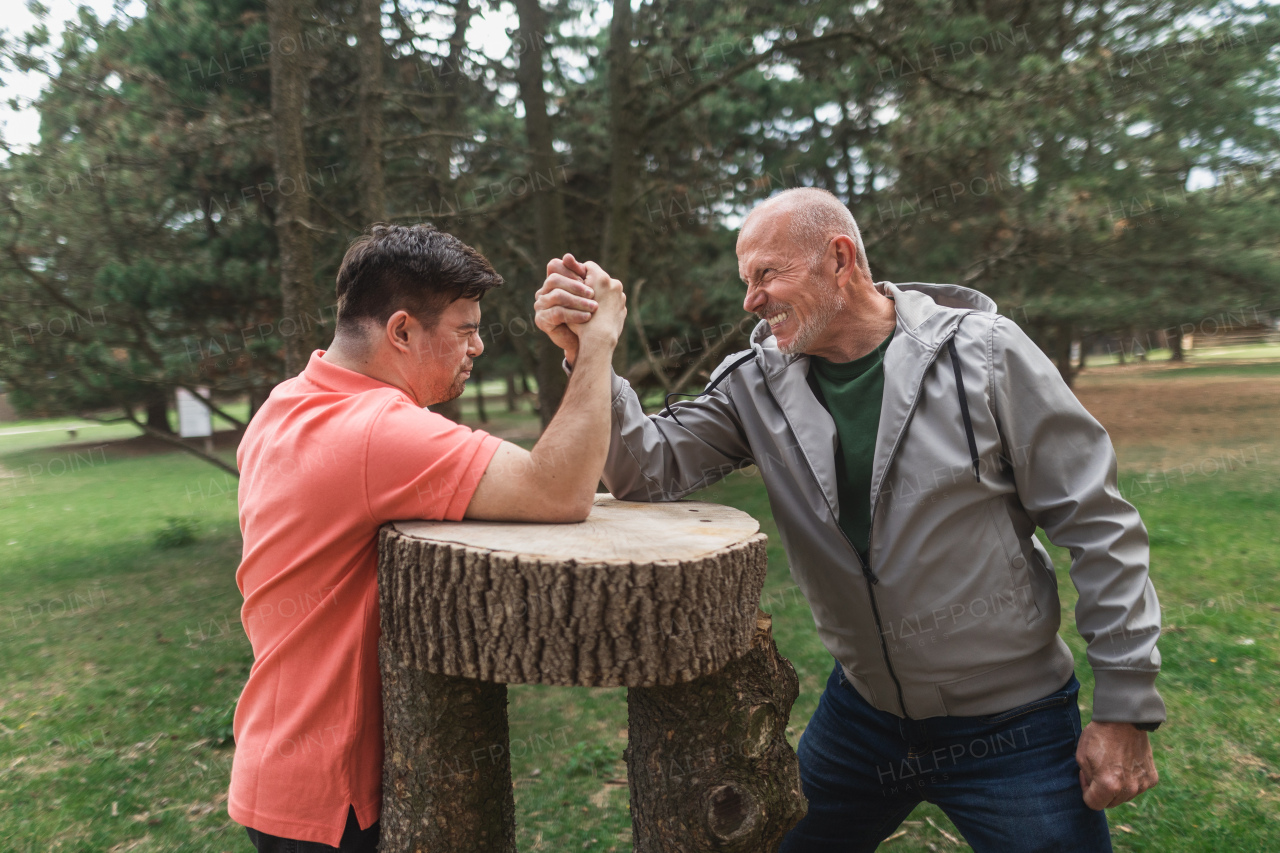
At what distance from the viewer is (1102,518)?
6.02 feet

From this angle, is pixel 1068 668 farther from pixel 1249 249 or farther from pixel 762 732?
pixel 1249 249

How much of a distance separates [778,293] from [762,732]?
3.86 ft

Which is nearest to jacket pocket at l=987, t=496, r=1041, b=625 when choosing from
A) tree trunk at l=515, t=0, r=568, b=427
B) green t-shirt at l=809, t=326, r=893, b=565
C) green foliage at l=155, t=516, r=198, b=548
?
green t-shirt at l=809, t=326, r=893, b=565

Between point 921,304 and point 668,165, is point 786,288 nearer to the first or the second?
point 921,304

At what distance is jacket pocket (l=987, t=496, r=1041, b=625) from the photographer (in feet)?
6.43

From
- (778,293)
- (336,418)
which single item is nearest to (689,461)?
(778,293)

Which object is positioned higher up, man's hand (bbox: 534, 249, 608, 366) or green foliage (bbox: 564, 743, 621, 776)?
man's hand (bbox: 534, 249, 608, 366)

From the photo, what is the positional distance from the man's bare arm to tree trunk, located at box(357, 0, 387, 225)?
180 inches

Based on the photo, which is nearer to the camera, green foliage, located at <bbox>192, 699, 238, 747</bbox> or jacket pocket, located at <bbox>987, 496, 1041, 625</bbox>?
jacket pocket, located at <bbox>987, 496, 1041, 625</bbox>

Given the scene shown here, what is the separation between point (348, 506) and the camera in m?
1.67

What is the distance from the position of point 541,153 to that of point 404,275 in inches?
205

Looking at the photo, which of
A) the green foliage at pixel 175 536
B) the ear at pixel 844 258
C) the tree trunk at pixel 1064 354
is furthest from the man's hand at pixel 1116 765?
the tree trunk at pixel 1064 354

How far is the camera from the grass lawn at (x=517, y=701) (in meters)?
3.62

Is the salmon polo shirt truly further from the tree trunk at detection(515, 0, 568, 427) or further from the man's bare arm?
the tree trunk at detection(515, 0, 568, 427)
